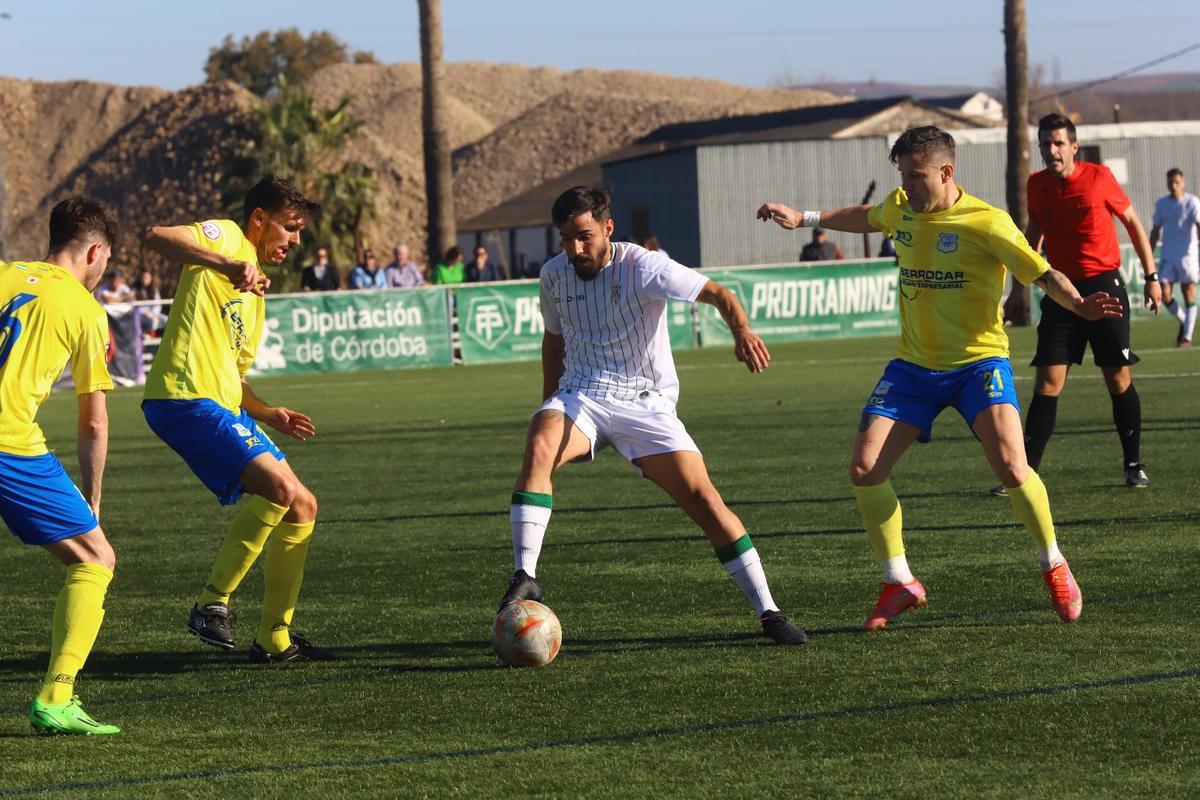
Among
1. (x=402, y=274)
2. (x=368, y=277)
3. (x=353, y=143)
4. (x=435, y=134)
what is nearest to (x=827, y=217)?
(x=368, y=277)

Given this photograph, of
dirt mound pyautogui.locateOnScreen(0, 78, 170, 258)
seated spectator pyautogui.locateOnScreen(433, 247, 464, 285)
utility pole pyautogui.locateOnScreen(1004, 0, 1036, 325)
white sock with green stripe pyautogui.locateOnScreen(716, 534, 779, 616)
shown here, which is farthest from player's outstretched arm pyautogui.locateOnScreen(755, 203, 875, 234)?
dirt mound pyautogui.locateOnScreen(0, 78, 170, 258)

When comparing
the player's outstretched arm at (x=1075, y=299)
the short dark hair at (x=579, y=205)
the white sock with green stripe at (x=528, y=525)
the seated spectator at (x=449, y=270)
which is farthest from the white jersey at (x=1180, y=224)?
the white sock with green stripe at (x=528, y=525)

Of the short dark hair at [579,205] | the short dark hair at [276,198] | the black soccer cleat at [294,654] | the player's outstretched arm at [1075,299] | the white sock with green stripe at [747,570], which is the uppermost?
the short dark hair at [276,198]

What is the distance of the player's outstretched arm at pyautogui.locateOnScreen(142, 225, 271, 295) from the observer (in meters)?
7.14

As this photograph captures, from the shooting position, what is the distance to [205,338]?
7922mm

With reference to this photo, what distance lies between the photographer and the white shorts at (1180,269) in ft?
82.8

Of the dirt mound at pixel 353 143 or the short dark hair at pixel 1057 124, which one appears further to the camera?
the dirt mound at pixel 353 143

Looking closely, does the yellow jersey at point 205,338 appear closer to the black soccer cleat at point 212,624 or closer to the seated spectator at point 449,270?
the black soccer cleat at point 212,624

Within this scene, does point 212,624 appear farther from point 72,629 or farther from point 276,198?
point 276,198

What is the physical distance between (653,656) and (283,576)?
1.57 metres

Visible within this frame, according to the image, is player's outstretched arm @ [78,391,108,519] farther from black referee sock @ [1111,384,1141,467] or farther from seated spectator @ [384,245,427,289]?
seated spectator @ [384,245,427,289]

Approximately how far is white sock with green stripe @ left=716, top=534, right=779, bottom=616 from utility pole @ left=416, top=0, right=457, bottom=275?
27245 mm

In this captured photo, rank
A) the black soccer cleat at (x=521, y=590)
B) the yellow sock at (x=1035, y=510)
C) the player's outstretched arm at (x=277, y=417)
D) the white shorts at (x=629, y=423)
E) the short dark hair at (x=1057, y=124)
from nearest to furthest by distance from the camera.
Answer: the black soccer cleat at (x=521, y=590), the white shorts at (x=629, y=423), the yellow sock at (x=1035, y=510), the player's outstretched arm at (x=277, y=417), the short dark hair at (x=1057, y=124)

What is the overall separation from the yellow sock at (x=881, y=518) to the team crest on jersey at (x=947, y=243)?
1.03 metres
